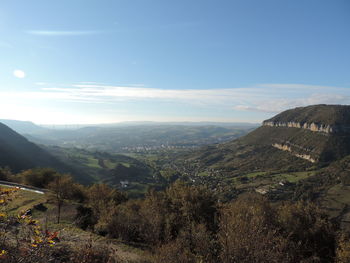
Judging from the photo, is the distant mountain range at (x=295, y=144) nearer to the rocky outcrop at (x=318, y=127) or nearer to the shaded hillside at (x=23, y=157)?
the rocky outcrop at (x=318, y=127)

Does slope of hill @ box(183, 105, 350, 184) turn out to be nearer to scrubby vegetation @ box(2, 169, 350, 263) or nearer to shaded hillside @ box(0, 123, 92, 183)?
shaded hillside @ box(0, 123, 92, 183)

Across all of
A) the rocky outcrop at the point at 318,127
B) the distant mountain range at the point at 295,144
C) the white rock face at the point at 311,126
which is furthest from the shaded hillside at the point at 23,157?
the rocky outcrop at the point at 318,127

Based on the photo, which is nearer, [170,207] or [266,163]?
[170,207]

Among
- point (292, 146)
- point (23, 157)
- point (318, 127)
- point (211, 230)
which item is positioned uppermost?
point (318, 127)

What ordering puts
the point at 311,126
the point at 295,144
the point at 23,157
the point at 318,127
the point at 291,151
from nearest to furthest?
the point at 23,157, the point at 291,151, the point at 318,127, the point at 295,144, the point at 311,126

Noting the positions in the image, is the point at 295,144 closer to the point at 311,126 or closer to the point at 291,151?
the point at 291,151

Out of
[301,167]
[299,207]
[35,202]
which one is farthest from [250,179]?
[35,202]

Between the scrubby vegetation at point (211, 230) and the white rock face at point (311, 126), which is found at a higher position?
the white rock face at point (311, 126)

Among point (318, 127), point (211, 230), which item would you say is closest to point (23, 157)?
point (211, 230)

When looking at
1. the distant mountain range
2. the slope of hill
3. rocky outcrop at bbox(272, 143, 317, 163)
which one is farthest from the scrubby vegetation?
rocky outcrop at bbox(272, 143, 317, 163)

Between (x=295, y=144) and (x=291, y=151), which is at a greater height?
(x=295, y=144)

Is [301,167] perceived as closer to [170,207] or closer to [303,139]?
[303,139]
